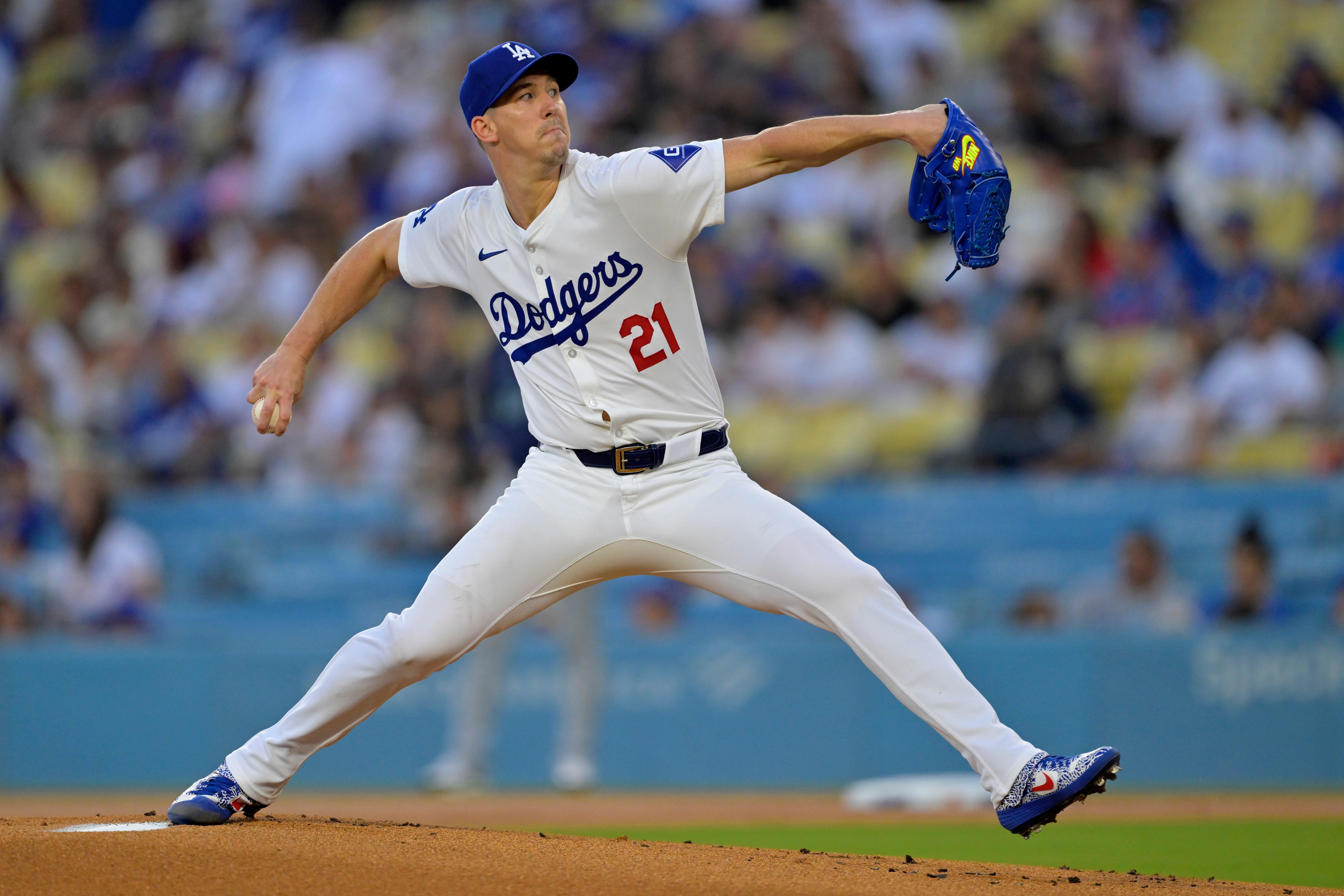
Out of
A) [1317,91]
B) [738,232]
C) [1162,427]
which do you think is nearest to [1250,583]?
[1162,427]

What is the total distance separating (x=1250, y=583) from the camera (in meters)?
8.82

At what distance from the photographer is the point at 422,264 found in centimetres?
448

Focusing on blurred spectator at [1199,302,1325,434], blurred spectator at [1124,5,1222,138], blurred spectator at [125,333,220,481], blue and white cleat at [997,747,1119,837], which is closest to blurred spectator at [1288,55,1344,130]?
blurred spectator at [1124,5,1222,138]

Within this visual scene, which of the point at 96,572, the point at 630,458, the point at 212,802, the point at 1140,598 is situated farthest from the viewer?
the point at 96,572

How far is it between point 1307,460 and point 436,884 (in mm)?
7153

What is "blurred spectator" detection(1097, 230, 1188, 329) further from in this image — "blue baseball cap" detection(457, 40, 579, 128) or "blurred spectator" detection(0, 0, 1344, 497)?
"blue baseball cap" detection(457, 40, 579, 128)

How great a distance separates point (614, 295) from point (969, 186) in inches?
38.3

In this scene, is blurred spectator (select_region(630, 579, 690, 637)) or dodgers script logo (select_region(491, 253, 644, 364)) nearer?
dodgers script logo (select_region(491, 253, 644, 364))

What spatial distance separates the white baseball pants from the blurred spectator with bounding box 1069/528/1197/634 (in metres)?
5.05

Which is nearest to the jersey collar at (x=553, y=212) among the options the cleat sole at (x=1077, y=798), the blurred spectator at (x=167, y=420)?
the cleat sole at (x=1077, y=798)

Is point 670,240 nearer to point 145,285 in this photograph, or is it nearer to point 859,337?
point 859,337

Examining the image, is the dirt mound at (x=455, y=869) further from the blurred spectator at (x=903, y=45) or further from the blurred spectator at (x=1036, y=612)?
the blurred spectator at (x=903, y=45)

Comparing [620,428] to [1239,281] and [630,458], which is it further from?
[1239,281]

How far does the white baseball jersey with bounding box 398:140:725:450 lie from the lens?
13.4 feet
